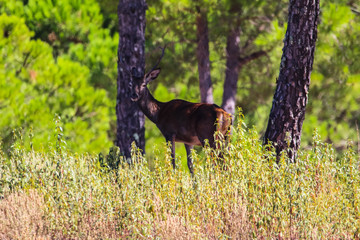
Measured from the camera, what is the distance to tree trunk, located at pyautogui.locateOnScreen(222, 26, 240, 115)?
14117 millimetres

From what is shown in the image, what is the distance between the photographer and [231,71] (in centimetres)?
1433

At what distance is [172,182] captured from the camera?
5.97 meters

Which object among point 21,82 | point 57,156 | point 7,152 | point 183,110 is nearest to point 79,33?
point 21,82

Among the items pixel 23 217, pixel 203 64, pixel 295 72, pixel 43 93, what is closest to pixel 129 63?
pixel 295 72

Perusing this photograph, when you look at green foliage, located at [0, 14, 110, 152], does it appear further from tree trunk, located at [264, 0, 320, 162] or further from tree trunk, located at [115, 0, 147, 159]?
tree trunk, located at [264, 0, 320, 162]

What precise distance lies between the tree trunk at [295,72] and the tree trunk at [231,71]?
620 cm

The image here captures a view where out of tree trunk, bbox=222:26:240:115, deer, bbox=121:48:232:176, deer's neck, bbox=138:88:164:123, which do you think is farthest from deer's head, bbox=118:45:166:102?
tree trunk, bbox=222:26:240:115

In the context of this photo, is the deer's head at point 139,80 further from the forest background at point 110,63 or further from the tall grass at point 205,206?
the forest background at point 110,63

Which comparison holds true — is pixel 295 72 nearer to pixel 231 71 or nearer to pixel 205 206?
pixel 205 206

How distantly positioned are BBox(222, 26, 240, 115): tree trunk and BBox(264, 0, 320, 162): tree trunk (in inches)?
244

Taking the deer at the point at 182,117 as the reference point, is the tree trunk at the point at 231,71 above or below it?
above

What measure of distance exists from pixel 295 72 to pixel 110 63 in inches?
310

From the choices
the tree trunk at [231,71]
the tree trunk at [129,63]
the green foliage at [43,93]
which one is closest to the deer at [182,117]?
the tree trunk at [129,63]

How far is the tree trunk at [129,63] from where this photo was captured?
10000 mm
